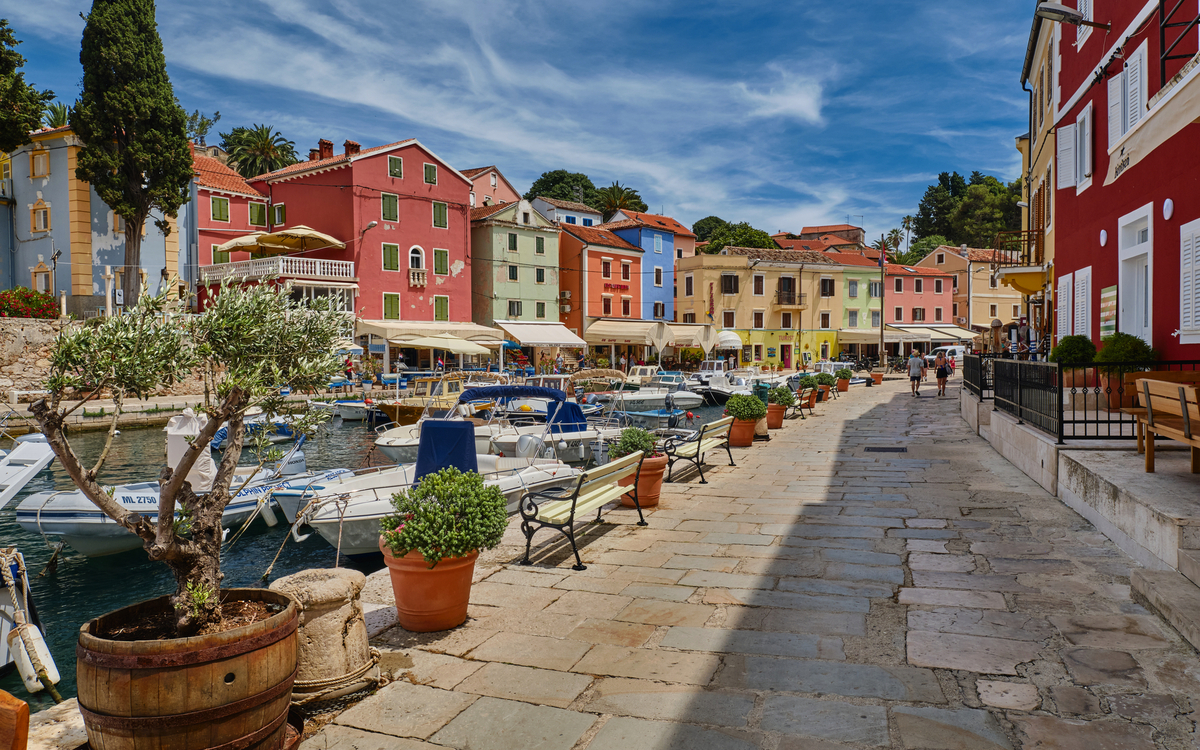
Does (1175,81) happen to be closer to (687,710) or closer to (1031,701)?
(1031,701)

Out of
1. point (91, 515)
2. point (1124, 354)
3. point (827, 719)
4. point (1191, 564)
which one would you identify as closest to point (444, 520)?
point (827, 719)

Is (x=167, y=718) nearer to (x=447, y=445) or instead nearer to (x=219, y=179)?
(x=447, y=445)

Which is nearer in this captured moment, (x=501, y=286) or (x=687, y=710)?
(x=687, y=710)

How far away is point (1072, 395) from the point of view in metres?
8.66

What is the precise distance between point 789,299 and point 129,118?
145 ft

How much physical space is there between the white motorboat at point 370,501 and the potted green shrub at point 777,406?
27.4 ft

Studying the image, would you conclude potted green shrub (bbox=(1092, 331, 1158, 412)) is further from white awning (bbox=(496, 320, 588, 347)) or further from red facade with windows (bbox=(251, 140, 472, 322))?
red facade with windows (bbox=(251, 140, 472, 322))

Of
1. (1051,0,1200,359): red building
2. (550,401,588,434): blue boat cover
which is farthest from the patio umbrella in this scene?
(1051,0,1200,359): red building

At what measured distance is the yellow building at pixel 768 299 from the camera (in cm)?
5597

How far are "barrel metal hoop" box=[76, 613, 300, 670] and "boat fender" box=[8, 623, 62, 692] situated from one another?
3.81m

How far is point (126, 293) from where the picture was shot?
33719mm

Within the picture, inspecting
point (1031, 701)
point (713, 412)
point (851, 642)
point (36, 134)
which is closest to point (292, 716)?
point (851, 642)

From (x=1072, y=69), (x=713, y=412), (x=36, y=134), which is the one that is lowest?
(x=713, y=412)

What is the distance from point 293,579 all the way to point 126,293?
35.7m
